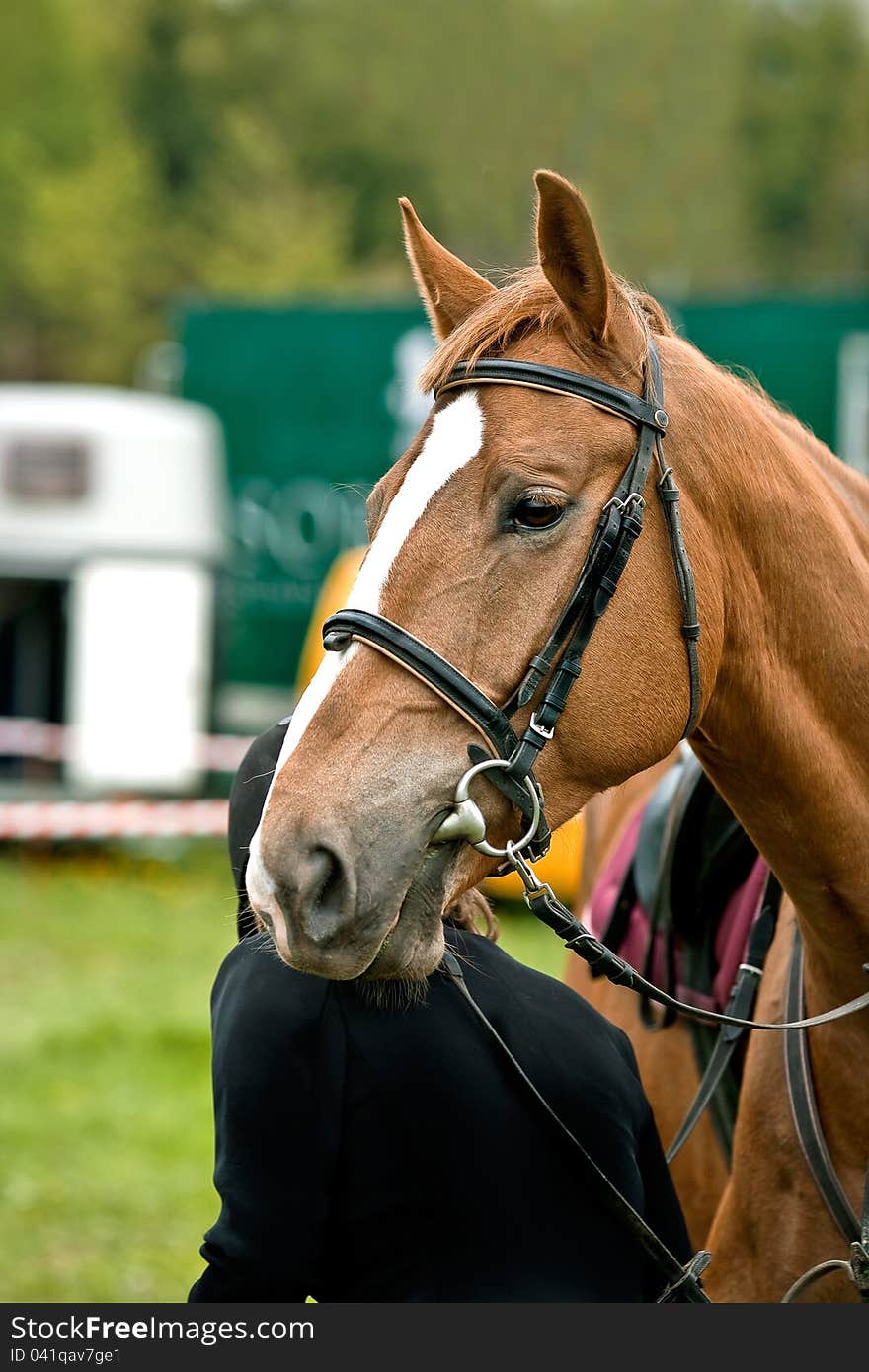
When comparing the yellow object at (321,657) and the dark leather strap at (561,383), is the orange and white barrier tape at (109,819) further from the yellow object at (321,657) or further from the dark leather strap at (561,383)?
the dark leather strap at (561,383)

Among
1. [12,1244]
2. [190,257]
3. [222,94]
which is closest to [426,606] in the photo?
[12,1244]

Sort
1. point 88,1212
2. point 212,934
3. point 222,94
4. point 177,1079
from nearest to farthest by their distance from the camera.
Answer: point 88,1212 < point 177,1079 < point 212,934 < point 222,94

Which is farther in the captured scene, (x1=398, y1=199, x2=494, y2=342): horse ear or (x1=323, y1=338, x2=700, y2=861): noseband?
(x1=398, y1=199, x2=494, y2=342): horse ear

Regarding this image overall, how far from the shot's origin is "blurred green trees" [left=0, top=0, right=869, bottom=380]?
33.6m

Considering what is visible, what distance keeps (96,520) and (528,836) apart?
10469 millimetres

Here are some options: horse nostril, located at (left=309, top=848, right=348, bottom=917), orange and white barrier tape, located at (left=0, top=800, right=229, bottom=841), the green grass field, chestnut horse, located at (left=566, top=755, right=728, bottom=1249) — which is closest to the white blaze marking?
horse nostril, located at (left=309, top=848, right=348, bottom=917)

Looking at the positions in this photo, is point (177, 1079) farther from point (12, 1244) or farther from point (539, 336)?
point (539, 336)

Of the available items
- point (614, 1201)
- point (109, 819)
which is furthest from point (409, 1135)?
point (109, 819)

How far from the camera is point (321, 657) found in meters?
8.52

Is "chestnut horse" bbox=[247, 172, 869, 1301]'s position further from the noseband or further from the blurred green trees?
the blurred green trees

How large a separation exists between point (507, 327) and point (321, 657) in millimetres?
6244

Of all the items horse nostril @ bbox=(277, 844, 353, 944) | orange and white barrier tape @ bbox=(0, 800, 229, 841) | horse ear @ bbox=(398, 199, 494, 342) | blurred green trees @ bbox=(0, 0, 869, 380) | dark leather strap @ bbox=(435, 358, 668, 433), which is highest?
blurred green trees @ bbox=(0, 0, 869, 380)

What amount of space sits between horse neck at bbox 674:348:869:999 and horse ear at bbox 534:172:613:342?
232 mm
